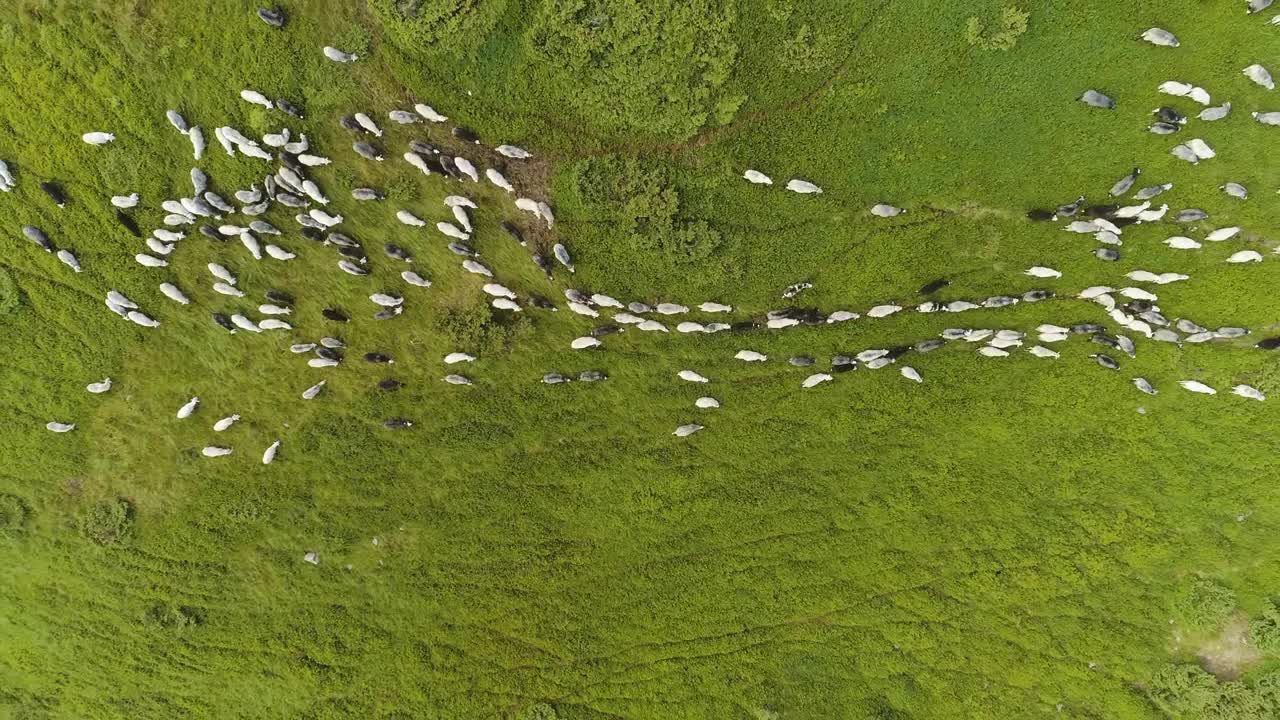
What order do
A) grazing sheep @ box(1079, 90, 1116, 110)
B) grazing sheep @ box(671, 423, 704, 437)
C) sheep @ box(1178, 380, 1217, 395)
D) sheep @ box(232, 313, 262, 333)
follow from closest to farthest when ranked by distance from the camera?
grazing sheep @ box(1079, 90, 1116, 110)
sheep @ box(1178, 380, 1217, 395)
sheep @ box(232, 313, 262, 333)
grazing sheep @ box(671, 423, 704, 437)

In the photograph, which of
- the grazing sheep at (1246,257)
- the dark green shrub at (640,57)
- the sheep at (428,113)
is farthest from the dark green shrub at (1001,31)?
the sheep at (428,113)

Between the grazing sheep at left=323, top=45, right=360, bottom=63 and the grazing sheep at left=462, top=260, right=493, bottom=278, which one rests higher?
the grazing sheep at left=323, top=45, right=360, bottom=63

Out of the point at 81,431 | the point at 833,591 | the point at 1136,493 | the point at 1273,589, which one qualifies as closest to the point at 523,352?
the point at 833,591

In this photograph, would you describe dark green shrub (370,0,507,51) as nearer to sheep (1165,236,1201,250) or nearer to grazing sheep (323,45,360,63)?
grazing sheep (323,45,360,63)

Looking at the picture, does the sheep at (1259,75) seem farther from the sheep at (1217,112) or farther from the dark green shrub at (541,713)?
the dark green shrub at (541,713)

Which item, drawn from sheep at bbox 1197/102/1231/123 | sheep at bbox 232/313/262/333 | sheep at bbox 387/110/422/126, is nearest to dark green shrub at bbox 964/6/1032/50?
sheep at bbox 1197/102/1231/123

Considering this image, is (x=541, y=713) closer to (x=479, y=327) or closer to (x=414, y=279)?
(x=479, y=327)

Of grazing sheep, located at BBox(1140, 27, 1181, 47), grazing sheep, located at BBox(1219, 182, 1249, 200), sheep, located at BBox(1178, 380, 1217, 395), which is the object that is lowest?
sheep, located at BBox(1178, 380, 1217, 395)
